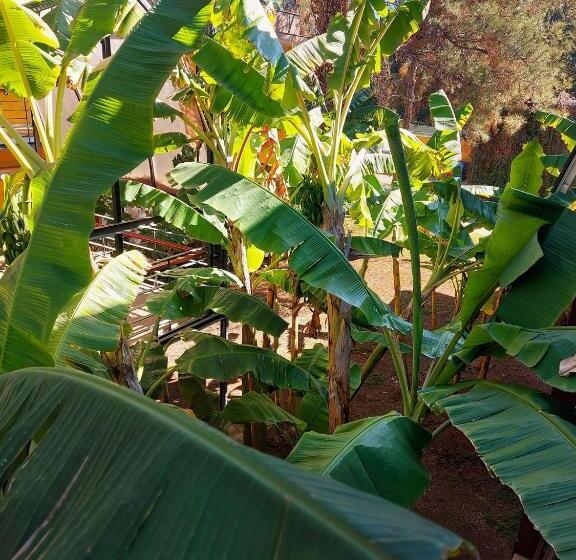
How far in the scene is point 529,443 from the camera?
2.22 meters

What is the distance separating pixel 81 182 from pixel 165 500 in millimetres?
1297

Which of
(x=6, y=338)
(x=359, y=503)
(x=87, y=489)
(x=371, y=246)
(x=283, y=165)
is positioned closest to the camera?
(x=359, y=503)

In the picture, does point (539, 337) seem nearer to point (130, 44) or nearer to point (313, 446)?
point (313, 446)

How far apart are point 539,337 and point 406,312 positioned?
250 cm

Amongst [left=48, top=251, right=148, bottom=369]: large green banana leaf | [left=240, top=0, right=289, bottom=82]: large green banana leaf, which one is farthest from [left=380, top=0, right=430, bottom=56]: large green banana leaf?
[left=48, top=251, right=148, bottom=369]: large green banana leaf

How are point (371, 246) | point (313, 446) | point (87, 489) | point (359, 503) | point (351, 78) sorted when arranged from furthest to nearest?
1. point (371, 246)
2. point (351, 78)
3. point (313, 446)
4. point (87, 489)
5. point (359, 503)

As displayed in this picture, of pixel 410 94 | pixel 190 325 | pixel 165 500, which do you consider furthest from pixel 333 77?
pixel 410 94

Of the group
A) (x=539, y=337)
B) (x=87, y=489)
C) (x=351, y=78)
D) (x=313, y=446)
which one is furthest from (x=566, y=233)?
(x=87, y=489)

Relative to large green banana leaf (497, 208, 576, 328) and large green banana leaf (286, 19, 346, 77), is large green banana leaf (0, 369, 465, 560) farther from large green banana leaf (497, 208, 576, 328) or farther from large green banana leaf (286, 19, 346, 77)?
large green banana leaf (286, 19, 346, 77)

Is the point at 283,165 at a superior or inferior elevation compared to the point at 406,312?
superior

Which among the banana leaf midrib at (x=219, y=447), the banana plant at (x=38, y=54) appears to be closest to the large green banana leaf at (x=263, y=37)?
the banana plant at (x=38, y=54)

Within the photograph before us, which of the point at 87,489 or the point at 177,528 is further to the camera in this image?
the point at 87,489

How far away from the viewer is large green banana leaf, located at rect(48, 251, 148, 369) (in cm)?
258

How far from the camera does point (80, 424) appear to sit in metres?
1.33
